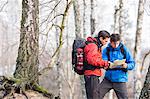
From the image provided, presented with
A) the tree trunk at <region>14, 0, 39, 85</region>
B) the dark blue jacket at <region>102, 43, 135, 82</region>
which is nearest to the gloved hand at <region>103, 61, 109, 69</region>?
the dark blue jacket at <region>102, 43, 135, 82</region>

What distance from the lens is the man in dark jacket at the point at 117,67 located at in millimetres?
6312

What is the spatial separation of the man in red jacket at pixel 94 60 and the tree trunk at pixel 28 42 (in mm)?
836

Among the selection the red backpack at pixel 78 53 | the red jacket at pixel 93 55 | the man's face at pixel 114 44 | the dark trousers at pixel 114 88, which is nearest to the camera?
the red jacket at pixel 93 55

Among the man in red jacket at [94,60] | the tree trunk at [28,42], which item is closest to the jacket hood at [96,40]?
the man in red jacket at [94,60]

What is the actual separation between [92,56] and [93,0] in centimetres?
1078

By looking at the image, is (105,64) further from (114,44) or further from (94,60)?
(114,44)

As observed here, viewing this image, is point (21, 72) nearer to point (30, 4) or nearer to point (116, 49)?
point (30, 4)

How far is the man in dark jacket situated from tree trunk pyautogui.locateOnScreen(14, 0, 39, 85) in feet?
3.88

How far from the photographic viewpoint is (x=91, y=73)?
6.35 metres

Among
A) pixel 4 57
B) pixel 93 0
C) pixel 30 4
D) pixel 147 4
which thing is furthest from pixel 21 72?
pixel 4 57

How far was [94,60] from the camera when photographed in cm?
608

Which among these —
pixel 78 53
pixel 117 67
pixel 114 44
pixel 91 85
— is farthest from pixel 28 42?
pixel 117 67

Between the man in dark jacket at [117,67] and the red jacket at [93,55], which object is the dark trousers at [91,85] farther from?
the red jacket at [93,55]

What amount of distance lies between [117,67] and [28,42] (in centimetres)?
151
